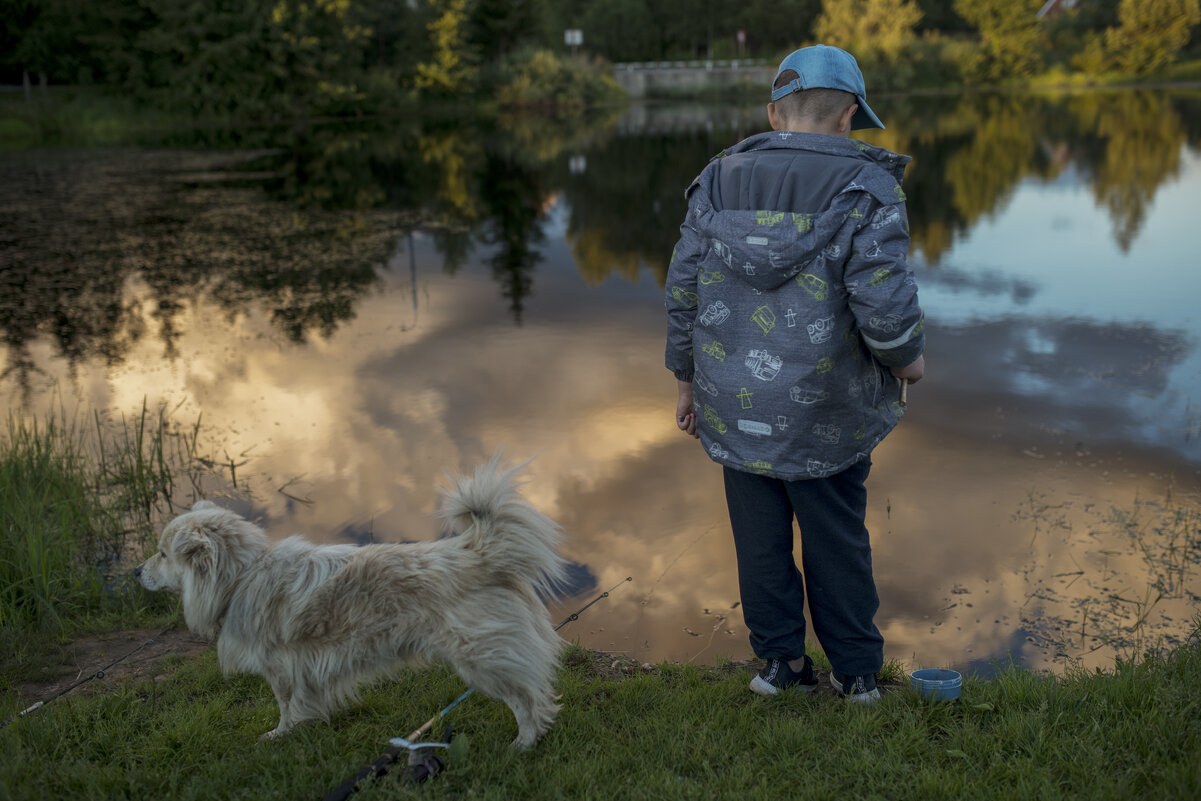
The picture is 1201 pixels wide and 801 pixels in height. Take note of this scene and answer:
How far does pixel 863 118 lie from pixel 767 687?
6.40 feet

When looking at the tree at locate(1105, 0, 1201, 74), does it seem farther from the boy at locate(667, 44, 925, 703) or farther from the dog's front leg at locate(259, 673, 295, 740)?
the dog's front leg at locate(259, 673, 295, 740)

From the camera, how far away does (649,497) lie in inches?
207

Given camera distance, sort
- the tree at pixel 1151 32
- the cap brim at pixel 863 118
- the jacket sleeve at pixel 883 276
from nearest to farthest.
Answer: the jacket sleeve at pixel 883 276 → the cap brim at pixel 863 118 → the tree at pixel 1151 32

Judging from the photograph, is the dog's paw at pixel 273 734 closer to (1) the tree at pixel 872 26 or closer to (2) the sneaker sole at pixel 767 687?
(2) the sneaker sole at pixel 767 687

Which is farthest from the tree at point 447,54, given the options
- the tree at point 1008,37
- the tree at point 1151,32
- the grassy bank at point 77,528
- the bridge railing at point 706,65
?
the grassy bank at point 77,528

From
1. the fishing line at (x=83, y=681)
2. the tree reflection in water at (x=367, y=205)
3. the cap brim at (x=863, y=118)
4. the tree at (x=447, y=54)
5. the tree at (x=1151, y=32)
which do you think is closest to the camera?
the cap brim at (x=863, y=118)

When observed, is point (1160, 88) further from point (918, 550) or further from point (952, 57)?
point (918, 550)

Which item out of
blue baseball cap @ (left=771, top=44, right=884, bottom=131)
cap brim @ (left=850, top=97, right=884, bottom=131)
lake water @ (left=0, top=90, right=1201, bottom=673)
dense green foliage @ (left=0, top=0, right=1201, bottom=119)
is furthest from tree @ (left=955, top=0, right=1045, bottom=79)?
blue baseball cap @ (left=771, top=44, right=884, bottom=131)

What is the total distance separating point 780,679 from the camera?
10.2 ft

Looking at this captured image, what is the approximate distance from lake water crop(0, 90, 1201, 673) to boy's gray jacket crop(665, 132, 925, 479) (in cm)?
146

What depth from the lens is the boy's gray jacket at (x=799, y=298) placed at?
2512mm

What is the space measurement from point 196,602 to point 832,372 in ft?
7.17

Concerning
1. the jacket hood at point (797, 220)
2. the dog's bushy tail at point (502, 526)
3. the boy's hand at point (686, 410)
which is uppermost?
the jacket hood at point (797, 220)

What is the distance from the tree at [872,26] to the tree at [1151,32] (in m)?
11.2
